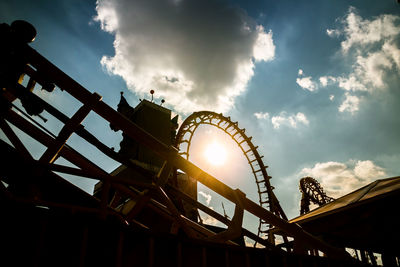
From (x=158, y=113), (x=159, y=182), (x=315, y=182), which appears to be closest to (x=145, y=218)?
(x=159, y=182)

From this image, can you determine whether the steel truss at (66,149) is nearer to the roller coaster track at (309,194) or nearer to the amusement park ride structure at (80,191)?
the amusement park ride structure at (80,191)

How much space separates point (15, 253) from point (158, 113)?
2294 centimetres

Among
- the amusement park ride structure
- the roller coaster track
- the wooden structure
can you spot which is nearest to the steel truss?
the amusement park ride structure

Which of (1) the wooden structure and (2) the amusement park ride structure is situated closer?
(2) the amusement park ride structure

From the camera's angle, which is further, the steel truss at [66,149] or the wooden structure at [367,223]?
the wooden structure at [367,223]

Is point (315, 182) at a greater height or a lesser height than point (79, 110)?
greater

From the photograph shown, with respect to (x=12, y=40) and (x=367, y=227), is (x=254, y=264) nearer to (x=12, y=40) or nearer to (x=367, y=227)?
(x=367, y=227)

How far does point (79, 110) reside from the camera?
293 cm

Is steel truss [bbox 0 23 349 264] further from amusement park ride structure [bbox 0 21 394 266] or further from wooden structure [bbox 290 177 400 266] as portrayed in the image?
wooden structure [bbox 290 177 400 266]

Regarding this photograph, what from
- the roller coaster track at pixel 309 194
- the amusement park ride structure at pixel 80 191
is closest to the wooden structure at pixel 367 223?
Answer: the amusement park ride structure at pixel 80 191

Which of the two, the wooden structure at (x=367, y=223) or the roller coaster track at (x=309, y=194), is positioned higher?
the roller coaster track at (x=309, y=194)

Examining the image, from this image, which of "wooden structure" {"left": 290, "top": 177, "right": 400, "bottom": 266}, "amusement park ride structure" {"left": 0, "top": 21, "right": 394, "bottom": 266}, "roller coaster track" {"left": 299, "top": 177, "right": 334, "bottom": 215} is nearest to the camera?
"amusement park ride structure" {"left": 0, "top": 21, "right": 394, "bottom": 266}

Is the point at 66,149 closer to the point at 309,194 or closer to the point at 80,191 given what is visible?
the point at 80,191

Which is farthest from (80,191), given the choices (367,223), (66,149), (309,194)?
(309,194)
